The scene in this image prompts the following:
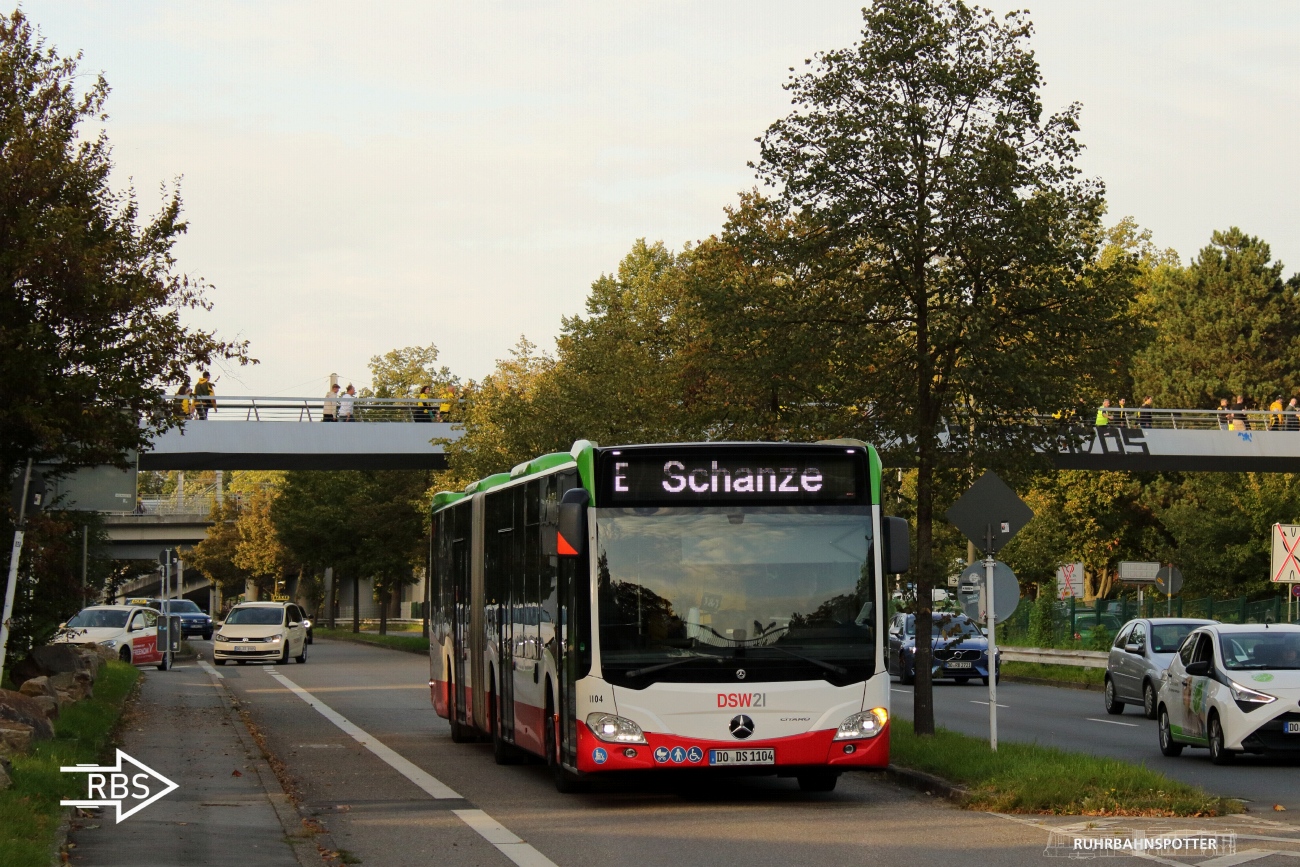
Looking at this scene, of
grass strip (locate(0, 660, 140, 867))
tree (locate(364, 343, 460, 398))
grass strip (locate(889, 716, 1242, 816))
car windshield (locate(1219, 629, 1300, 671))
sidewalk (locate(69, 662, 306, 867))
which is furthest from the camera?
tree (locate(364, 343, 460, 398))

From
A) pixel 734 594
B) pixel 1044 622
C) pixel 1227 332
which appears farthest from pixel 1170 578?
pixel 1227 332

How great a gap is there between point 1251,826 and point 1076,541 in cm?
6127

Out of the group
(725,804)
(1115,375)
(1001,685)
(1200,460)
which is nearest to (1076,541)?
(1200,460)

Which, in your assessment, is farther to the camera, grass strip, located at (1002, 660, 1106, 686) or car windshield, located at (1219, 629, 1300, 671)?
grass strip, located at (1002, 660, 1106, 686)

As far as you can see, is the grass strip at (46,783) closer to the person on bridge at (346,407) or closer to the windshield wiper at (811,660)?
the windshield wiper at (811,660)

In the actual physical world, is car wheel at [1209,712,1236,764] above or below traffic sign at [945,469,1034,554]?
below

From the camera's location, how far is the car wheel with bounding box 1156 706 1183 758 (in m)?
19.9

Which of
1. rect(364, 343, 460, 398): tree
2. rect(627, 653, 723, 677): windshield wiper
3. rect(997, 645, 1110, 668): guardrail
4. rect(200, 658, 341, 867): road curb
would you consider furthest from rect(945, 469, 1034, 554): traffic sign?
rect(364, 343, 460, 398): tree

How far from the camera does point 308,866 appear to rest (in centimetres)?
1068

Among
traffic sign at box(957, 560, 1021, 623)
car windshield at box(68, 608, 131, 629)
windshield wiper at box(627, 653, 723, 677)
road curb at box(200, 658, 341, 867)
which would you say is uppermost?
traffic sign at box(957, 560, 1021, 623)

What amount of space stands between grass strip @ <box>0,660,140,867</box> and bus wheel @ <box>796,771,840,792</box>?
588 centimetres

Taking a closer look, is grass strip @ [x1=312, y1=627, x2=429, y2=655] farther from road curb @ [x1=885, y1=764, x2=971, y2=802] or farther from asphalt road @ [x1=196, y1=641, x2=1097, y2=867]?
road curb @ [x1=885, y1=764, x2=971, y2=802]

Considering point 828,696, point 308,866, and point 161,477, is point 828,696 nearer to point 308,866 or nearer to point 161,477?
point 308,866

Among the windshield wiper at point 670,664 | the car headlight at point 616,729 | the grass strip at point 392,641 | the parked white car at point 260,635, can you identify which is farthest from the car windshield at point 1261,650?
the parked white car at point 260,635
